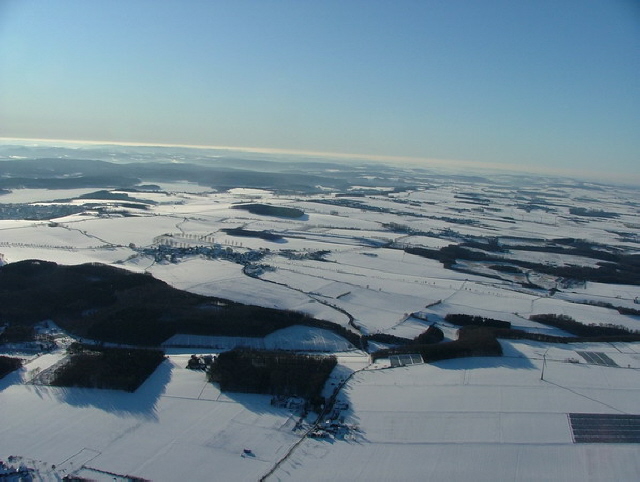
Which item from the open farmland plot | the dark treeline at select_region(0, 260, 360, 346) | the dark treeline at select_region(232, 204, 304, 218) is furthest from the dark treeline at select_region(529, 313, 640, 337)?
the dark treeline at select_region(232, 204, 304, 218)

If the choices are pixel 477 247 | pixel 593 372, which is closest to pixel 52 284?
pixel 593 372

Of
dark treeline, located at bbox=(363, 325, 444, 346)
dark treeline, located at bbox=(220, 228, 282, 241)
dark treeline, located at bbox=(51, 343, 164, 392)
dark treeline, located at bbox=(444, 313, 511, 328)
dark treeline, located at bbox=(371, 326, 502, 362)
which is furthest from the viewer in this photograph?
dark treeline, located at bbox=(220, 228, 282, 241)

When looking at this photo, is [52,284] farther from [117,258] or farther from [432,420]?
[432,420]

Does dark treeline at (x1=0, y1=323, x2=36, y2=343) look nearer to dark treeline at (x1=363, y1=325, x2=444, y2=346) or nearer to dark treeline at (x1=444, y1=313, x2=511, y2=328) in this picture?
dark treeline at (x1=363, y1=325, x2=444, y2=346)

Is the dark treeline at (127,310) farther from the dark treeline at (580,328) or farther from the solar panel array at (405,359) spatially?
the dark treeline at (580,328)

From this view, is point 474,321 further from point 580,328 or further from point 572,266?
point 572,266
